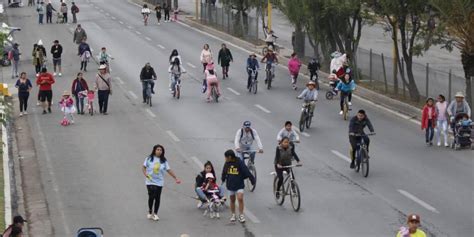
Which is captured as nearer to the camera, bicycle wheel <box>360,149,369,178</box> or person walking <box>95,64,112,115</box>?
bicycle wheel <box>360,149,369,178</box>

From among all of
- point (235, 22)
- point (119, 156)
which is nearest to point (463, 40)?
point (119, 156)

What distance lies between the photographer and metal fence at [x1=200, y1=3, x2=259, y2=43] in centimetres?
5741

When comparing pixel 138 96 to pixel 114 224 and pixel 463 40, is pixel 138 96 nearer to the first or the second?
pixel 463 40

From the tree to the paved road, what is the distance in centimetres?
247

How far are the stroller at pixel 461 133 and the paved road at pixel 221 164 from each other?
1.68ft

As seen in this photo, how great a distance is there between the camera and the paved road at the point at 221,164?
20.2 metres

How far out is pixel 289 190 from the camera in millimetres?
21125

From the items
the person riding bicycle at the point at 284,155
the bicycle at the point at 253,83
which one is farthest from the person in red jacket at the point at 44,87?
the person riding bicycle at the point at 284,155

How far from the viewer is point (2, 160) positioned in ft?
82.2

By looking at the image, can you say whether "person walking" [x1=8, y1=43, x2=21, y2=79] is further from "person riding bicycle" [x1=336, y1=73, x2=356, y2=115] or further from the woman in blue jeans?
the woman in blue jeans

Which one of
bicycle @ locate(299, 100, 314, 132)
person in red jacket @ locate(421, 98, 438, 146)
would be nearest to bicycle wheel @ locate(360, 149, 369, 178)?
person in red jacket @ locate(421, 98, 438, 146)

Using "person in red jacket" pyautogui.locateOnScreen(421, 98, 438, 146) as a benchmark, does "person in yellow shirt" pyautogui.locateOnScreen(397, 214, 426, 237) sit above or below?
above

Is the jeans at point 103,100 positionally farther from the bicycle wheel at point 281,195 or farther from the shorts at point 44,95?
the bicycle wheel at point 281,195

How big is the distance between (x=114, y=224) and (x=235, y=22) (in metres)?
39.2
